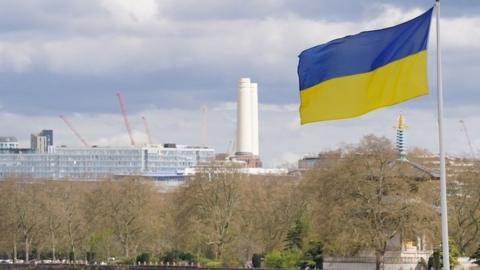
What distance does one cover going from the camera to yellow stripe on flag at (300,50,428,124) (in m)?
31.1

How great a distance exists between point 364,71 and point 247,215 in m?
94.5

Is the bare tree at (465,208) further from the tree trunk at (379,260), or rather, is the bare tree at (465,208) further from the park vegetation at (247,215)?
the tree trunk at (379,260)

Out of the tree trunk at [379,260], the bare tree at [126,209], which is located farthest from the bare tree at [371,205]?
the bare tree at [126,209]

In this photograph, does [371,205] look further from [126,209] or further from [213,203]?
[126,209]

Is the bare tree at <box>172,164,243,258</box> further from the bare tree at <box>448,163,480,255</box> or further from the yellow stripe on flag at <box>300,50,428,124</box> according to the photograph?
the yellow stripe on flag at <box>300,50,428,124</box>

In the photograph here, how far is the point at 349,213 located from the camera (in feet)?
287

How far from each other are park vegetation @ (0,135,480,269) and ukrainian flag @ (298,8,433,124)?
2060 inches

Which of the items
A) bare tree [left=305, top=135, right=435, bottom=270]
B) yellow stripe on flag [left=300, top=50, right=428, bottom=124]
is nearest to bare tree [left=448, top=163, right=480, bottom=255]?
bare tree [left=305, top=135, right=435, bottom=270]

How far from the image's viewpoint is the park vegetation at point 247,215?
287ft

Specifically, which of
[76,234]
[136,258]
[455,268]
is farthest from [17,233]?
[455,268]

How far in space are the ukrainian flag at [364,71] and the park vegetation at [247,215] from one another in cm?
5232

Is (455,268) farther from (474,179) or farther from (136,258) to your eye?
(136,258)

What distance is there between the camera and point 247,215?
415 ft

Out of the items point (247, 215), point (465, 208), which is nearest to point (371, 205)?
point (465, 208)
